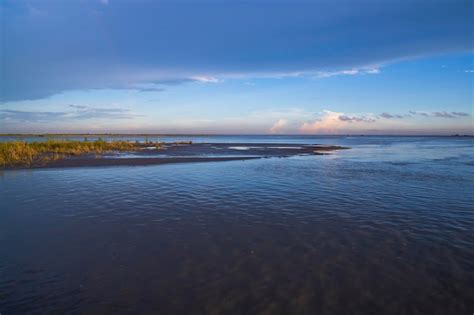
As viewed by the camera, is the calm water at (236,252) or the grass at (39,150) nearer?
the calm water at (236,252)

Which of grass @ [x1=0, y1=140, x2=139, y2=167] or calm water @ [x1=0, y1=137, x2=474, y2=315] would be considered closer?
calm water @ [x1=0, y1=137, x2=474, y2=315]

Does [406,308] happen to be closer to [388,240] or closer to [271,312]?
[271,312]

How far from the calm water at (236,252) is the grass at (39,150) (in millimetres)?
15706

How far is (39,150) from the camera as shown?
37906mm

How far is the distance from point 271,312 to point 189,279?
2.06 meters

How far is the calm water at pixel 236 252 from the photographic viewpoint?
5.86 metres

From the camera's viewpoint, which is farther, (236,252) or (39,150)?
(39,150)

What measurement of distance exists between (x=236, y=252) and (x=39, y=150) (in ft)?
127

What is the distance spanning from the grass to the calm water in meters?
15.7

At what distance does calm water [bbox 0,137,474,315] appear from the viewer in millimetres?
5855

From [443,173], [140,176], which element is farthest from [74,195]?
[443,173]

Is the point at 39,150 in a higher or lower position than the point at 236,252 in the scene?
higher

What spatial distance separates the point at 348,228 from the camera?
33.0ft

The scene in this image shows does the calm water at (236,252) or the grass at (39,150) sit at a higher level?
the grass at (39,150)
